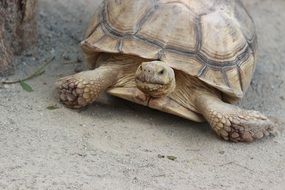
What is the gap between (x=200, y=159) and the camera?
154 inches

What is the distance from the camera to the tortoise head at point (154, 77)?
4105 millimetres

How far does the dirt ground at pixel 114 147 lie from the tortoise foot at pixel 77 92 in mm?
62

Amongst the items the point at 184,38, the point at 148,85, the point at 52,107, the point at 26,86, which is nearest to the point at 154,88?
the point at 148,85

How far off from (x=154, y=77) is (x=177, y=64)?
0.25 meters

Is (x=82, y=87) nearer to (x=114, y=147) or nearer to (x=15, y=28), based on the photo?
(x=114, y=147)

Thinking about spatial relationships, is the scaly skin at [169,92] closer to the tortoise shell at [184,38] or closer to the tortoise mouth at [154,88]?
the tortoise mouth at [154,88]

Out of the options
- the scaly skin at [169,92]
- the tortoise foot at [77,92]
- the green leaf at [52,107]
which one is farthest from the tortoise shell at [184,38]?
the green leaf at [52,107]

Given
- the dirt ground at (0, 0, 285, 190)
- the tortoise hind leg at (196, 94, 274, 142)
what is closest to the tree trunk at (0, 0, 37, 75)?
the dirt ground at (0, 0, 285, 190)

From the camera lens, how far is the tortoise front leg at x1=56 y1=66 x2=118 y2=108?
171 inches

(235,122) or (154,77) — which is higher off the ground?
(154,77)

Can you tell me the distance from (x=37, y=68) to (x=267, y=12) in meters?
2.54

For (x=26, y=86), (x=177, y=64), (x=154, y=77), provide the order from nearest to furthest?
(x=154, y=77)
(x=177, y=64)
(x=26, y=86)

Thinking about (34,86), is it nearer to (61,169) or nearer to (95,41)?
(95,41)

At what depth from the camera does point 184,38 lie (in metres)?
4.36
